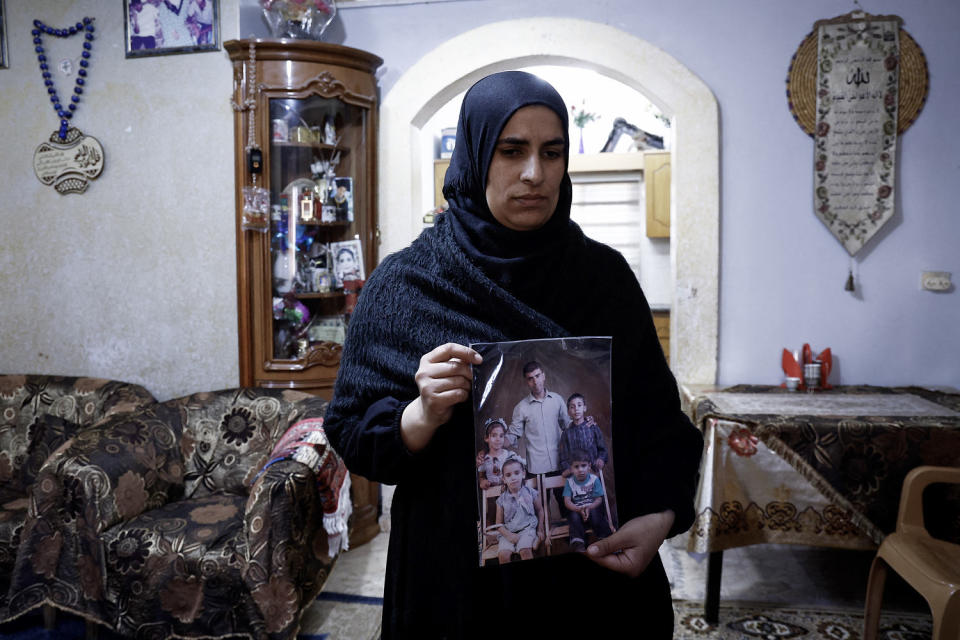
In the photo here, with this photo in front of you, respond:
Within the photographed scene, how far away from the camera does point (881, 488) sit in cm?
272

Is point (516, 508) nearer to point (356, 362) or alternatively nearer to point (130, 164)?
point (356, 362)

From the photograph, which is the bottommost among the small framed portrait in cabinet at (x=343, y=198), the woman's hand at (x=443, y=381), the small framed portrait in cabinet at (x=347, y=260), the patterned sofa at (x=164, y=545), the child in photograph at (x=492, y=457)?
the patterned sofa at (x=164, y=545)

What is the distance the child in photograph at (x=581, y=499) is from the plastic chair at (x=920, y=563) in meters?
1.63

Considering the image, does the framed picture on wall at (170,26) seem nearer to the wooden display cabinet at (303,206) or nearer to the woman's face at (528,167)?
the wooden display cabinet at (303,206)

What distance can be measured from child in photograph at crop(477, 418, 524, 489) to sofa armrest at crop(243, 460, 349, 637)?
5.73ft

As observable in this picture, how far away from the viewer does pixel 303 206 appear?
3738 mm

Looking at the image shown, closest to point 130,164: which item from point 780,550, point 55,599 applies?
point 55,599

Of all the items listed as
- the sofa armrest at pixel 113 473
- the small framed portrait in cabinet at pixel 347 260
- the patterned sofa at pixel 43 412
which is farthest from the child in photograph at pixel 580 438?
the patterned sofa at pixel 43 412

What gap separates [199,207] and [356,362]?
300cm

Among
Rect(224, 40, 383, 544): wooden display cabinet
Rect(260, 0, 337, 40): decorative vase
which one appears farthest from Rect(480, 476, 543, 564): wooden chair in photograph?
Rect(260, 0, 337, 40): decorative vase

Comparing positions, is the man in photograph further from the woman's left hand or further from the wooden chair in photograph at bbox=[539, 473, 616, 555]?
the woman's left hand

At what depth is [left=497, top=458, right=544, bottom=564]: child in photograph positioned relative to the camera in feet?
3.20

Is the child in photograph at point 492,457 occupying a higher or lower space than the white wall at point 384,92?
lower

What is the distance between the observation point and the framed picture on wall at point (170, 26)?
12.3 feet
